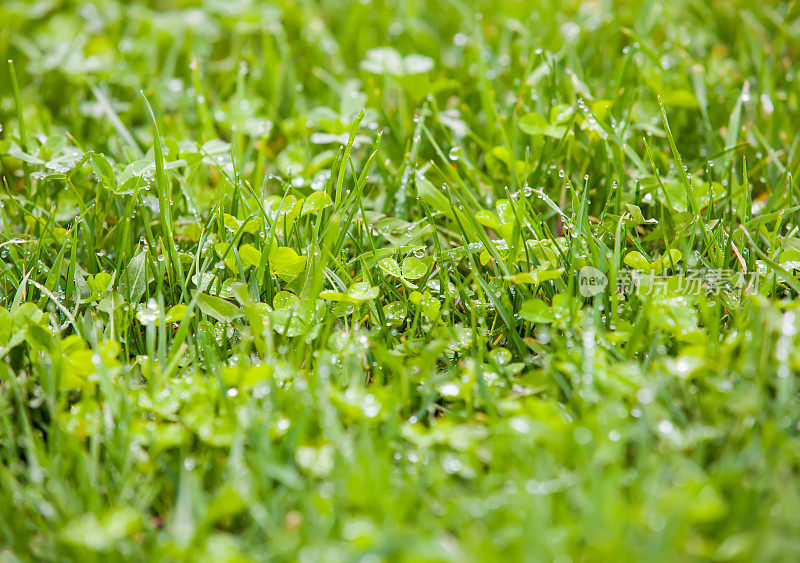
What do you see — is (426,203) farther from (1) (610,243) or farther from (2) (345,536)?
(2) (345,536)

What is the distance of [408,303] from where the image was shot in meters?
1.80

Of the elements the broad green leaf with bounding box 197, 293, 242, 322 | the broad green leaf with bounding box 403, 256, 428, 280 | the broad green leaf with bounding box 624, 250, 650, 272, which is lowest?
the broad green leaf with bounding box 197, 293, 242, 322

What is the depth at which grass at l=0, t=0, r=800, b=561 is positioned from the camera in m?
1.23

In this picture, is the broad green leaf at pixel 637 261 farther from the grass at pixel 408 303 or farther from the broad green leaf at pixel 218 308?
the broad green leaf at pixel 218 308

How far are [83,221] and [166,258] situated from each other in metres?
0.29

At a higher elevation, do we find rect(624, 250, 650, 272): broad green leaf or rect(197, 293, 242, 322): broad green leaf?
rect(624, 250, 650, 272): broad green leaf

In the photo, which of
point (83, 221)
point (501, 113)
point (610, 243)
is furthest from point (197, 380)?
point (501, 113)

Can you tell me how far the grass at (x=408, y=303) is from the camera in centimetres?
123

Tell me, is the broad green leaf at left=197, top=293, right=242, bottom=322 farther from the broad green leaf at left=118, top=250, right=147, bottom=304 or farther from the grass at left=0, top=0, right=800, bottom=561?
the broad green leaf at left=118, top=250, right=147, bottom=304

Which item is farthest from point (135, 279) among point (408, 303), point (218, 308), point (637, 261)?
point (637, 261)

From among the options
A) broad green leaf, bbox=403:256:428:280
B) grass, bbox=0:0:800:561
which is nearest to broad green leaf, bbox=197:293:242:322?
grass, bbox=0:0:800:561

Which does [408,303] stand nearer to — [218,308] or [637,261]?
[218,308]

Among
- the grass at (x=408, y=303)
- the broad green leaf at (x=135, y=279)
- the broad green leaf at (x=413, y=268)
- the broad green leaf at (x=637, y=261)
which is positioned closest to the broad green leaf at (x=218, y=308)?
the grass at (x=408, y=303)

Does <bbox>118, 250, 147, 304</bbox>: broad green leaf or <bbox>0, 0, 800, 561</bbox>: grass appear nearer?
<bbox>0, 0, 800, 561</bbox>: grass
